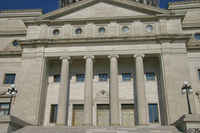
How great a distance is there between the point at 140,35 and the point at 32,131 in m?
16.7

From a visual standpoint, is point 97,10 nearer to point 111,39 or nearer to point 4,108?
point 111,39

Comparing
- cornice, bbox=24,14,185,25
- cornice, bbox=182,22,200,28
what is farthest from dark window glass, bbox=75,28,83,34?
cornice, bbox=182,22,200,28

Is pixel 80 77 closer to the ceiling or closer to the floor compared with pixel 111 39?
closer to the floor

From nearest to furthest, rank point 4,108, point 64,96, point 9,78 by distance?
point 64,96 → point 4,108 → point 9,78

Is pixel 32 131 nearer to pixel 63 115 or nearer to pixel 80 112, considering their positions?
pixel 63 115

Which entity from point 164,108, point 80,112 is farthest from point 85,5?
point 164,108

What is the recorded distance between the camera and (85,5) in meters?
33.1

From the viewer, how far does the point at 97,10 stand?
1294 inches

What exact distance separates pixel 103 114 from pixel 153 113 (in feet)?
19.8

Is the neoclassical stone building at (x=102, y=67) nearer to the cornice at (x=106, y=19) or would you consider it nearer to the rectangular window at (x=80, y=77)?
the cornice at (x=106, y=19)

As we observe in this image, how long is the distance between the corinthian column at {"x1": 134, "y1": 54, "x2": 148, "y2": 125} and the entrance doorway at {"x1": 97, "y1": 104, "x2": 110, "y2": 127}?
13.8 ft

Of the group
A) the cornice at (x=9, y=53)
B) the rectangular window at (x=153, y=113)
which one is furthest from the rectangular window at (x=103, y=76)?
the cornice at (x=9, y=53)

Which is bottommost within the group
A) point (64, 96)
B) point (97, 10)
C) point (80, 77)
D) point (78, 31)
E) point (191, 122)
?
point (191, 122)

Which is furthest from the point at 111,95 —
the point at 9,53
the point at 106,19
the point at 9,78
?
the point at 9,53
